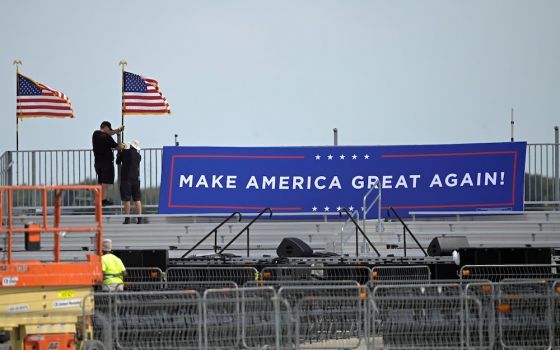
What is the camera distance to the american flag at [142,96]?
3148 cm

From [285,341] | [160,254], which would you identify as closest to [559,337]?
[285,341]

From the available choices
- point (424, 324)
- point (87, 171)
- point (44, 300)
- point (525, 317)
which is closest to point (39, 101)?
point (87, 171)

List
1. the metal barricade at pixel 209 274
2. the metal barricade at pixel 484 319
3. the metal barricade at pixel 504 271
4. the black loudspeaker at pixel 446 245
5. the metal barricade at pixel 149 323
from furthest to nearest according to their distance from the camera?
the black loudspeaker at pixel 446 245, the metal barricade at pixel 209 274, the metal barricade at pixel 504 271, the metal barricade at pixel 484 319, the metal barricade at pixel 149 323

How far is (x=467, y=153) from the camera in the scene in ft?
101

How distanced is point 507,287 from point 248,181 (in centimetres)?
1300

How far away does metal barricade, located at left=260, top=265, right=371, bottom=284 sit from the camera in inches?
862

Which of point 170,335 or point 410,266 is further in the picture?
point 410,266

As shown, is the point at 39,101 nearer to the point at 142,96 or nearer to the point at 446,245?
the point at 142,96

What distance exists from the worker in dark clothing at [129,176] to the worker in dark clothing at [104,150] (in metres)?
0.27

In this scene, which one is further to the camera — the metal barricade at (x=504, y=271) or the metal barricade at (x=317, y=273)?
the metal barricade at (x=504, y=271)

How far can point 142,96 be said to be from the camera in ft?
104

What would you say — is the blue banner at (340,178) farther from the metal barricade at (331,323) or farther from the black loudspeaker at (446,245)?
the metal barricade at (331,323)

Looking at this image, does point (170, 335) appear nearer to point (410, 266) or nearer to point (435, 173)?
point (410, 266)

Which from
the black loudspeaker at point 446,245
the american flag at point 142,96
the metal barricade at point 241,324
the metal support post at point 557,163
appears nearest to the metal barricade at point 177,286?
the metal barricade at point 241,324
